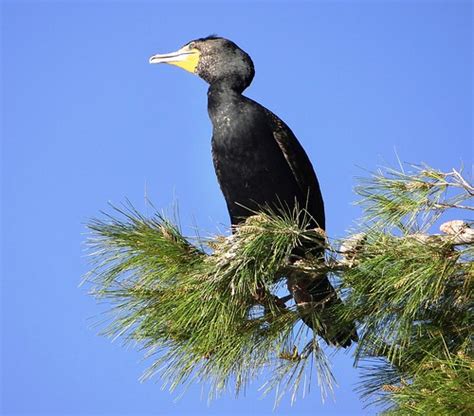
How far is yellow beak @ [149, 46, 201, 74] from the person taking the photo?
477cm

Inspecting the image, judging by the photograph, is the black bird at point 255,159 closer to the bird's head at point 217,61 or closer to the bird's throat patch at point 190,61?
the bird's head at point 217,61

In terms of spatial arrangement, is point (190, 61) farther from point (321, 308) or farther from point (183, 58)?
point (321, 308)

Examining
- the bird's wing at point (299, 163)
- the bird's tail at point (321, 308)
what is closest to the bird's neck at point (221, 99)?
the bird's wing at point (299, 163)

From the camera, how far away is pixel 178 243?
3162 millimetres

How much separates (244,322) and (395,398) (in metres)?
0.54

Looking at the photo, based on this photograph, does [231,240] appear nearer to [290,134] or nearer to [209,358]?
[209,358]

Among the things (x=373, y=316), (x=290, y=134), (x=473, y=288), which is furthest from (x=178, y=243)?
(x=290, y=134)

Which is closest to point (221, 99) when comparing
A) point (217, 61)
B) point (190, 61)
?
point (217, 61)

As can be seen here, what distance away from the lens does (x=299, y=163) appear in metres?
4.42

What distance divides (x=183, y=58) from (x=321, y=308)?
196 centimetres

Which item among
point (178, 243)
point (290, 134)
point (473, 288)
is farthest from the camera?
point (290, 134)

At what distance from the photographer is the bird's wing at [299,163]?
14.4ft

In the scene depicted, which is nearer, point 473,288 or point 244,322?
point 473,288

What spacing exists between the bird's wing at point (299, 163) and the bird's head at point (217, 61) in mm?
244
